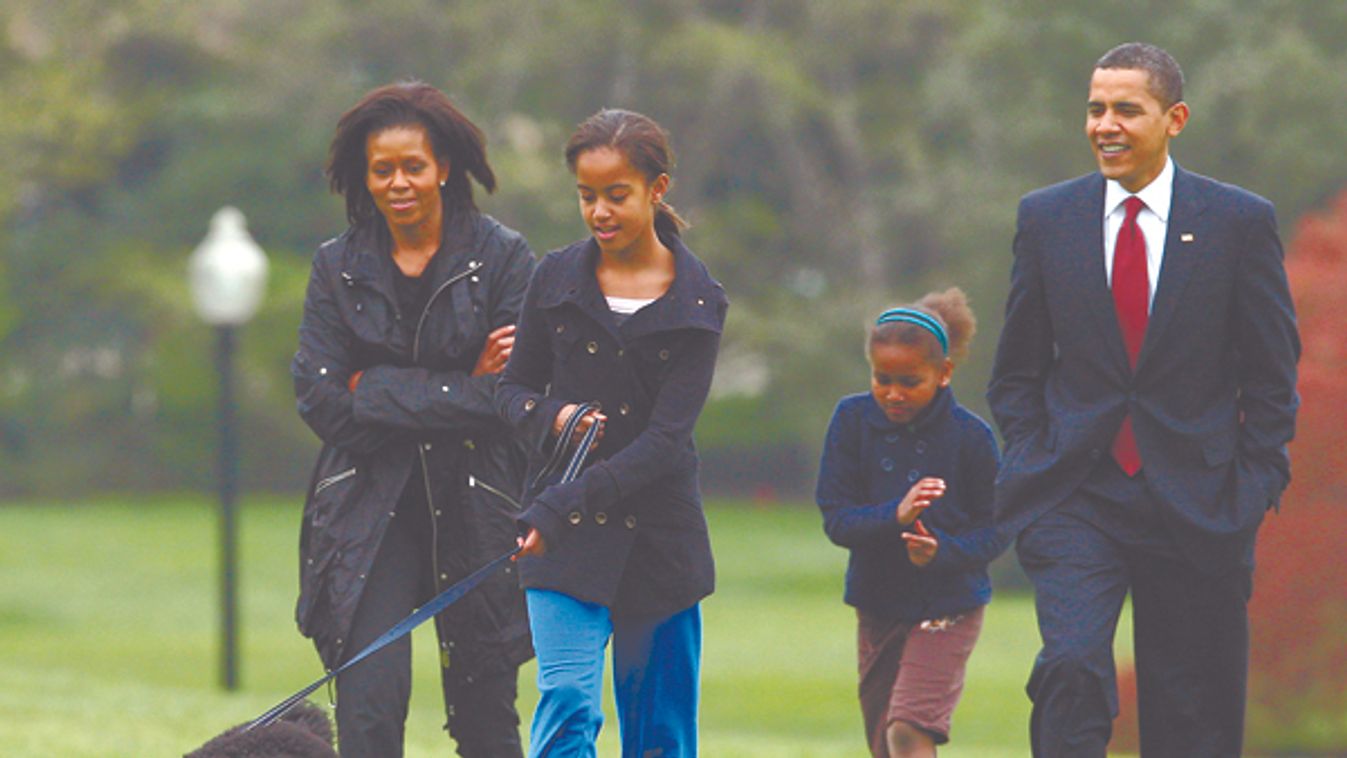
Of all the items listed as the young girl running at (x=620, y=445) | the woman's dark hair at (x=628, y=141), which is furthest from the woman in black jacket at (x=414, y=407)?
the woman's dark hair at (x=628, y=141)

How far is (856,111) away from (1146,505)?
1532 inches

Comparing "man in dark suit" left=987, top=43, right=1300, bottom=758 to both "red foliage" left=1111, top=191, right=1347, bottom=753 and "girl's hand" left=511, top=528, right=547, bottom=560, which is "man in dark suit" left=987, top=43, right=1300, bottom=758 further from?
"red foliage" left=1111, top=191, right=1347, bottom=753

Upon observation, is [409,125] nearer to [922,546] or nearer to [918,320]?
[918,320]

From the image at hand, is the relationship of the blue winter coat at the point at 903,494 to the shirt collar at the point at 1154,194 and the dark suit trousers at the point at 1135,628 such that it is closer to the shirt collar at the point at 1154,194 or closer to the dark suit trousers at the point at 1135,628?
the dark suit trousers at the point at 1135,628

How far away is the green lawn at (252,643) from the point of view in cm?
1327

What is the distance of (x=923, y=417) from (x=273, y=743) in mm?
2439

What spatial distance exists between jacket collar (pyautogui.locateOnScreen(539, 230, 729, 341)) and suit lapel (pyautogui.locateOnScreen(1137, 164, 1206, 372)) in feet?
3.63

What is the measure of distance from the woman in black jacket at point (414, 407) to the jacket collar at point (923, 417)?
3.68 feet

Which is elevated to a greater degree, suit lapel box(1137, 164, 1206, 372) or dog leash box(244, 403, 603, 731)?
suit lapel box(1137, 164, 1206, 372)

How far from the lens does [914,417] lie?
7.04 m

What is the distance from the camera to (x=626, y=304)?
6.04 metres

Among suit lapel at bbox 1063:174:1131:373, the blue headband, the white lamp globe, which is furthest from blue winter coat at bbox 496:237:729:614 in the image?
the white lamp globe

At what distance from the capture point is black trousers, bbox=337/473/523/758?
6309 millimetres

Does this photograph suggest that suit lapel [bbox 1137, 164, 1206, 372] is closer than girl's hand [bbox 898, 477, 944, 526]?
Yes
